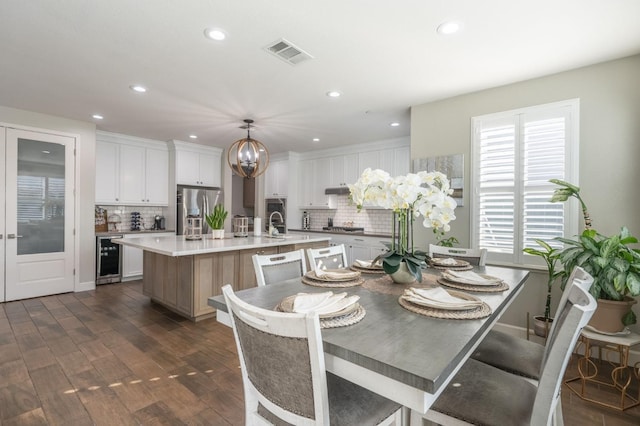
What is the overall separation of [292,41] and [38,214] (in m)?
4.33

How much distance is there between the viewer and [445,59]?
2.60m

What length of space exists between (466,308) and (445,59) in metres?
2.20

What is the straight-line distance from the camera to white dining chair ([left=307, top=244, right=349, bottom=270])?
2.28 meters

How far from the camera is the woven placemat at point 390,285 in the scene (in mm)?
1626

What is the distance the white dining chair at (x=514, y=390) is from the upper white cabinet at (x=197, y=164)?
5778mm

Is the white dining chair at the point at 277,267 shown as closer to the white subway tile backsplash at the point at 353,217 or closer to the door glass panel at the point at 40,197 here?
the white subway tile backsplash at the point at 353,217

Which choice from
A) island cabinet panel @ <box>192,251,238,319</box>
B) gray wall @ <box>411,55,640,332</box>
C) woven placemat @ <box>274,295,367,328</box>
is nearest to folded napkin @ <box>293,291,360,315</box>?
woven placemat @ <box>274,295,367,328</box>

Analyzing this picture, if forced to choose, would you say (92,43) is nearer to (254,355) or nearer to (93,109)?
(93,109)

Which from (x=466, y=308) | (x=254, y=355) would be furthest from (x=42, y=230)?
(x=466, y=308)

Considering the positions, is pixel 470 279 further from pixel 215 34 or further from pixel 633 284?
pixel 215 34

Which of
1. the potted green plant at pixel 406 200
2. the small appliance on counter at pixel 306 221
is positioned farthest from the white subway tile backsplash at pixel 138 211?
the potted green plant at pixel 406 200

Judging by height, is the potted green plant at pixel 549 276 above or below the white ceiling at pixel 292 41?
below

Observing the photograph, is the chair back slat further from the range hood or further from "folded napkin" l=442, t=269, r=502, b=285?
the range hood

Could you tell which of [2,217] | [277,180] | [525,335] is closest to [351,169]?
[277,180]
